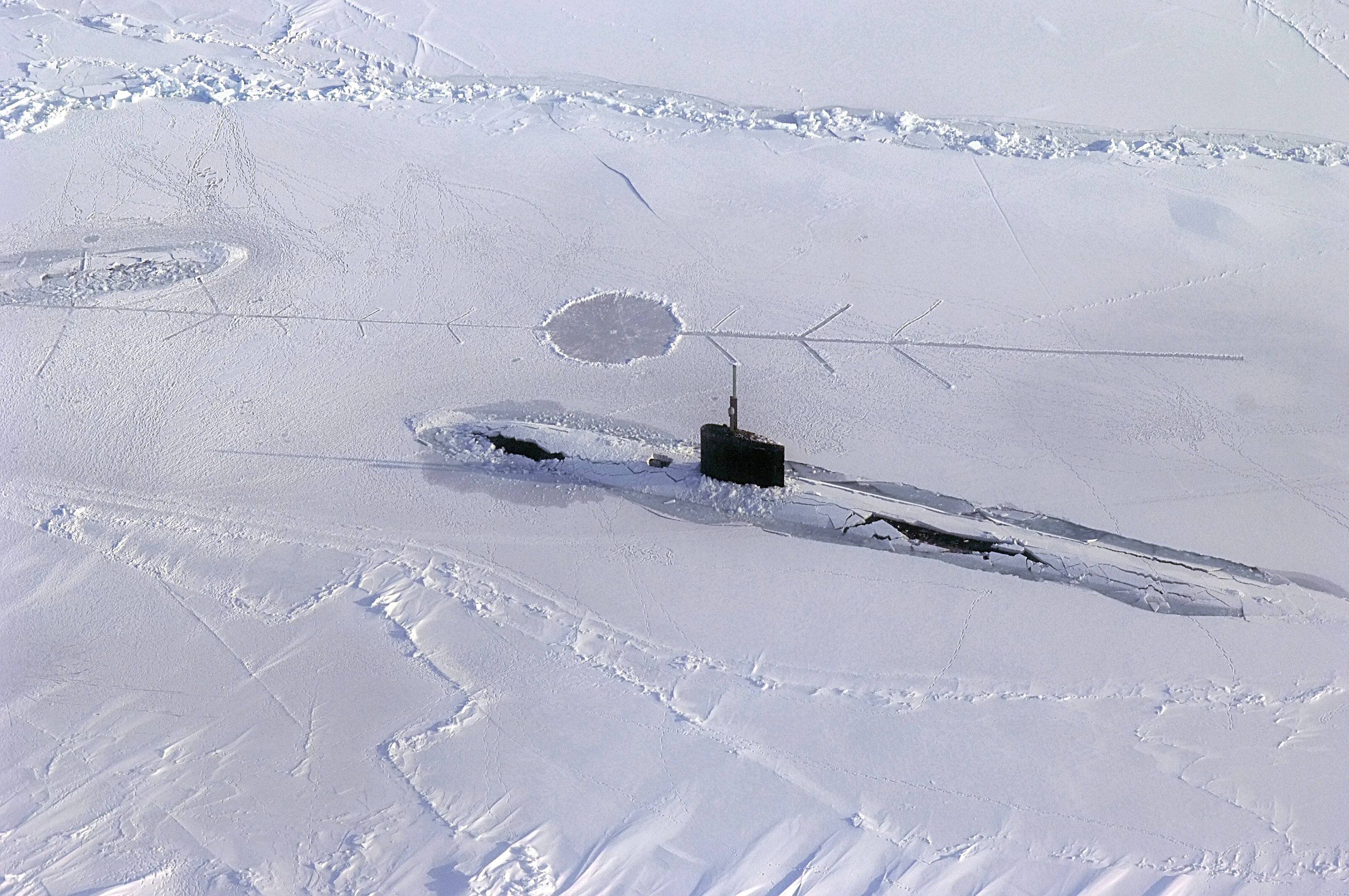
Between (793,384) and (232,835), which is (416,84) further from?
(232,835)

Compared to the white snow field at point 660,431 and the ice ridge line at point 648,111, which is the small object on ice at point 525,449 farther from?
the ice ridge line at point 648,111

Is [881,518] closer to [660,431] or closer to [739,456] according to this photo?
[739,456]

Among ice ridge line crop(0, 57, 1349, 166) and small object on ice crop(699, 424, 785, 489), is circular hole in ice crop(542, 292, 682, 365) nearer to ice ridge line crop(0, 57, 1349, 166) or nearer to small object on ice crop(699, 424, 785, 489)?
small object on ice crop(699, 424, 785, 489)

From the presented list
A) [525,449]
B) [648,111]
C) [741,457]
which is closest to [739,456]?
[741,457]

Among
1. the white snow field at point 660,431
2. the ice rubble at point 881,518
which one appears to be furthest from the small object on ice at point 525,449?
the white snow field at point 660,431

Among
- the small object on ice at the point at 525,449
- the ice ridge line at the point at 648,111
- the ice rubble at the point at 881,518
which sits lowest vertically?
the small object on ice at the point at 525,449

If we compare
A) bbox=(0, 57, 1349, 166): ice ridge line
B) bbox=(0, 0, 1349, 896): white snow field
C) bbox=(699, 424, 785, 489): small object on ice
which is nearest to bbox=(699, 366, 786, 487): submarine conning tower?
bbox=(699, 424, 785, 489): small object on ice

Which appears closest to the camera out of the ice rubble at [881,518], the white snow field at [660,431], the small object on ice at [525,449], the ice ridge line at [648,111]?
the white snow field at [660,431]
